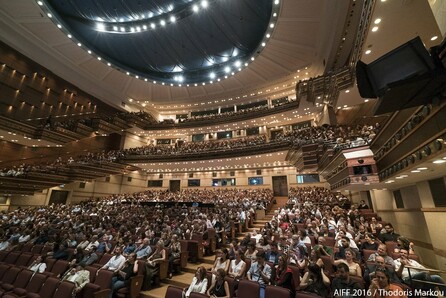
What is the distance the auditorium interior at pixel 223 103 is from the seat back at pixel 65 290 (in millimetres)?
2015

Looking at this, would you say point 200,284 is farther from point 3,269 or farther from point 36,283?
point 3,269

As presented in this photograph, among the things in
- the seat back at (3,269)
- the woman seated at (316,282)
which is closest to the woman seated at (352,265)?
the woman seated at (316,282)

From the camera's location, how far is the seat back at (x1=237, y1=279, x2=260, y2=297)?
310 centimetres

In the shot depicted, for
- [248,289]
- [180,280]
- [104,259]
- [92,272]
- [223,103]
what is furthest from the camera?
[223,103]

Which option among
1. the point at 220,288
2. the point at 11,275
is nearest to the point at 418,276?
the point at 220,288

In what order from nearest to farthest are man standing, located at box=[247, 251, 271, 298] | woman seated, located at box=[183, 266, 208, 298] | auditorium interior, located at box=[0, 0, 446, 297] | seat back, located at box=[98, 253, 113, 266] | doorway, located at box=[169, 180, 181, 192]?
1. woman seated, located at box=[183, 266, 208, 298]
2. man standing, located at box=[247, 251, 271, 298]
3. seat back, located at box=[98, 253, 113, 266]
4. auditorium interior, located at box=[0, 0, 446, 297]
5. doorway, located at box=[169, 180, 181, 192]

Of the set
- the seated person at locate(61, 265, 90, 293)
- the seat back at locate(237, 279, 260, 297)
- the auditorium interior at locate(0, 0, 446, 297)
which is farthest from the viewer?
the auditorium interior at locate(0, 0, 446, 297)

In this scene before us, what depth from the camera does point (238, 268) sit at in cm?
402

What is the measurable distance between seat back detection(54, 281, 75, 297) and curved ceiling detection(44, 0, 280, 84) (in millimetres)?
14162

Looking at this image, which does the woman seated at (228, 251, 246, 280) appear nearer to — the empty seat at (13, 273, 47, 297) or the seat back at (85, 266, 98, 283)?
the seat back at (85, 266, 98, 283)

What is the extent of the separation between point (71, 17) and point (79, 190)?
42.2 ft

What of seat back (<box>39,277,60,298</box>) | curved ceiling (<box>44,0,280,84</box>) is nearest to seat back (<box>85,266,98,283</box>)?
seat back (<box>39,277,60,298</box>)

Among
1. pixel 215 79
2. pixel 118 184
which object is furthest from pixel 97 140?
pixel 215 79

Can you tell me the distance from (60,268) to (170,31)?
58.1 feet
